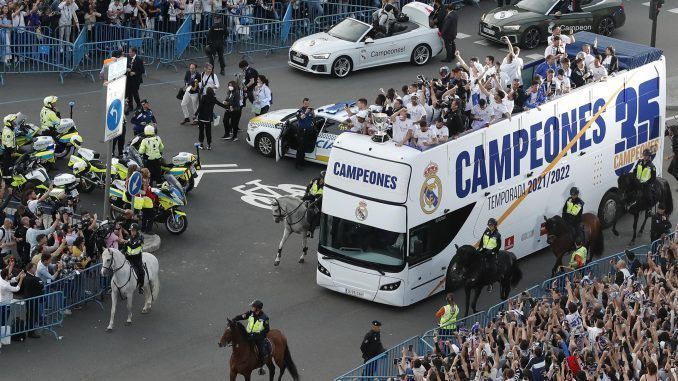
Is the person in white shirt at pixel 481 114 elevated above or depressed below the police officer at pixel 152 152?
above

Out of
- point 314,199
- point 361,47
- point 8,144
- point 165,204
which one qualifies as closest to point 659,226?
point 314,199

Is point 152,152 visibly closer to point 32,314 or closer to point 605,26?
point 32,314

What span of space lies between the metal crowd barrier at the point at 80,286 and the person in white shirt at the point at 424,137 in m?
6.52

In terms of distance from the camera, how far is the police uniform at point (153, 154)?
116 ft

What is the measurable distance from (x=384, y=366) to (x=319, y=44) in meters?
17.3

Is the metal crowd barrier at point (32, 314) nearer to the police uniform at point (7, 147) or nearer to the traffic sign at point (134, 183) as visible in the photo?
the traffic sign at point (134, 183)

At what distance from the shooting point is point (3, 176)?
114ft

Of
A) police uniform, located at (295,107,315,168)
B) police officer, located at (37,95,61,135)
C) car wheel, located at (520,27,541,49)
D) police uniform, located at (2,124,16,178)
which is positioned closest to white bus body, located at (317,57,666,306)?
police uniform, located at (295,107,315,168)

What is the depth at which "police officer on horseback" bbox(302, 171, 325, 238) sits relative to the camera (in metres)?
32.8

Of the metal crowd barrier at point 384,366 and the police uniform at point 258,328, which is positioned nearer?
the police uniform at point 258,328

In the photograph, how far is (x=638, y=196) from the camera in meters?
34.8

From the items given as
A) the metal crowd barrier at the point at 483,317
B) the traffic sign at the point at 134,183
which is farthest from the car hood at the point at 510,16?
the traffic sign at the point at 134,183

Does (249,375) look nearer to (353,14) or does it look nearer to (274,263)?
(274,263)

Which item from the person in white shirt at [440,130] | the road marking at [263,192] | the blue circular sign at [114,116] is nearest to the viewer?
the person in white shirt at [440,130]
